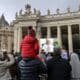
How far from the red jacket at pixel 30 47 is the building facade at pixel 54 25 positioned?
44.2 m

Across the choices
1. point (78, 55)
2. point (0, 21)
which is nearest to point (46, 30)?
point (0, 21)

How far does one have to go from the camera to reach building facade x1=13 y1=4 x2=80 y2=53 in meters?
52.2

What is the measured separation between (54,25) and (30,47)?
46.7 m

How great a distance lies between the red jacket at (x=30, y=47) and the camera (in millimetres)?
6988

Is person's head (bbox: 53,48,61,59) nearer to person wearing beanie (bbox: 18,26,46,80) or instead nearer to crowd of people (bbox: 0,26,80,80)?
crowd of people (bbox: 0,26,80,80)

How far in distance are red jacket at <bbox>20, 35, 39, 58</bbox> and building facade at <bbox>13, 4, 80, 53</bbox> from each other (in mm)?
44201

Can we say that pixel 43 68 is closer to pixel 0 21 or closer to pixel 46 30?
pixel 46 30

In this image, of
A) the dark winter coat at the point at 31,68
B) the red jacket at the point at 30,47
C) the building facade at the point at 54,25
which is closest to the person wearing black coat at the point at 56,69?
the dark winter coat at the point at 31,68

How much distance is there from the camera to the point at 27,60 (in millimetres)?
7043

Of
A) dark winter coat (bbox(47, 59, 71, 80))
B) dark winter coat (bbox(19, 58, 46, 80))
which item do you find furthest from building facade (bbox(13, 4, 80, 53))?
dark winter coat (bbox(19, 58, 46, 80))

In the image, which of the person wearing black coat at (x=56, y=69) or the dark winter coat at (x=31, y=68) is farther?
the person wearing black coat at (x=56, y=69)

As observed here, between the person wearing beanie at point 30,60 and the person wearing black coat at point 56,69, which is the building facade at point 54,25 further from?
the person wearing beanie at point 30,60

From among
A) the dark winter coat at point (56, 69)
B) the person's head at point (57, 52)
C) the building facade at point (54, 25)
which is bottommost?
the dark winter coat at point (56, 69)

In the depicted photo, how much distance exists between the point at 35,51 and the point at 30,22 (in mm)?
47467
